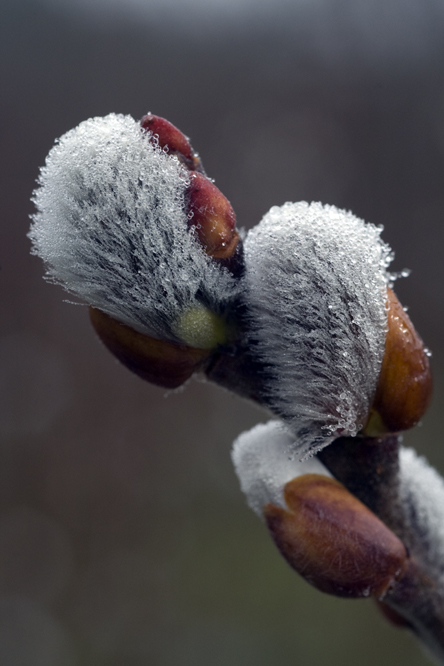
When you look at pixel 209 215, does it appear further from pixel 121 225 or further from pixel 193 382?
pixel 193 382

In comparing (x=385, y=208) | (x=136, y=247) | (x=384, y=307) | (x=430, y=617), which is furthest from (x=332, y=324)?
(x=385, y=208)

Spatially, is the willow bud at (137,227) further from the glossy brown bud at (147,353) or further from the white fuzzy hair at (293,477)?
the white fuzzy hair at (293,477)

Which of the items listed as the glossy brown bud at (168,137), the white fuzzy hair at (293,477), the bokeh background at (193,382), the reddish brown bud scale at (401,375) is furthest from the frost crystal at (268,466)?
the bokeh background at (193,382)

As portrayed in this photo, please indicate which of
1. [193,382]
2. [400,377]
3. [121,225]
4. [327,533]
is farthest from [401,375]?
[193,382]

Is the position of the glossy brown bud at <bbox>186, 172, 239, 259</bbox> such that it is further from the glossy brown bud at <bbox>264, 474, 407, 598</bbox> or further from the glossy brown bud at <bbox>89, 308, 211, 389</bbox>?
the glossy brown bud at <bbox>264, 474, 407, 598</bbox>

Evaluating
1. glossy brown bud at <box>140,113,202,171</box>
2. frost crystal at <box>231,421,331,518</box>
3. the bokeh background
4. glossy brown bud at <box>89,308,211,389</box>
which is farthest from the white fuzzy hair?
the bokeh background

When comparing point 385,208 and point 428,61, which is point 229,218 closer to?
point 385,208
